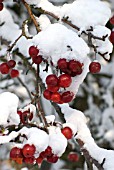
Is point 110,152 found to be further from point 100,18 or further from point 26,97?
point 26,97

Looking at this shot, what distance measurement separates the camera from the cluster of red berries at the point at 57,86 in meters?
1.51

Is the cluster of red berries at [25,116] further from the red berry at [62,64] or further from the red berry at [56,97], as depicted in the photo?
the red berry at [62,64]

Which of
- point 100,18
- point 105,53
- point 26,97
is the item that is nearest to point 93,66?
point 105,53

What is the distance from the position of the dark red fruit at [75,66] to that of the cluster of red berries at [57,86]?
0.03m

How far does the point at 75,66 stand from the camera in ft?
4.89

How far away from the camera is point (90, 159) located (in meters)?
1.78

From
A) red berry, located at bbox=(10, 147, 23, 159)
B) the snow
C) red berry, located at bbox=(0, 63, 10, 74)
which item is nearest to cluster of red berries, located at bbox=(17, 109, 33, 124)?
the snow

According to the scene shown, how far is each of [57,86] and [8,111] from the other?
12.2 inches

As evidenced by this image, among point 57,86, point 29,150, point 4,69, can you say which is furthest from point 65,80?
point 4,69

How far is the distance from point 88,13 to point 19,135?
59 centimetres

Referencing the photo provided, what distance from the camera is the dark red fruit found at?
58.7 inches

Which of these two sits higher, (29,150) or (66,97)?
(66,97)

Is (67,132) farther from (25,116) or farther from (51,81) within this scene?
(51,81)

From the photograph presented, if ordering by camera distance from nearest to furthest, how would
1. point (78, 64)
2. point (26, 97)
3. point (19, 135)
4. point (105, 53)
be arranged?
1. point (78, 64)
2. point (19, 135)
3. point (105, 53)
4. point (26, 97)
